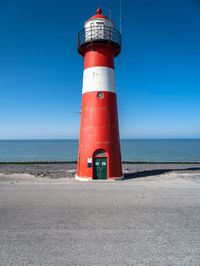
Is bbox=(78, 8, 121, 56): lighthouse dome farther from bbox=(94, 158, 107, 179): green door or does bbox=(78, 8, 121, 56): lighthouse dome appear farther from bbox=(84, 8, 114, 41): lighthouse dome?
bbox=(94, 158, 107, 179): green door

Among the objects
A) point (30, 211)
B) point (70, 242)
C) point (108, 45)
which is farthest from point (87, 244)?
point (108, 45)

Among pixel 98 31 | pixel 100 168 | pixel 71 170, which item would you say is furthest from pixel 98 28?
pixel 71 170

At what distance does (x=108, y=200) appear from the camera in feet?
29.4

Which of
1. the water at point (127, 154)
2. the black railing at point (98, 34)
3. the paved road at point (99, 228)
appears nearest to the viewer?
the paved road at point (99, 228)

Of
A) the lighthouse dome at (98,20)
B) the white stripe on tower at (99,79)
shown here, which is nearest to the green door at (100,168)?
the white stripe on tower at (99,79)

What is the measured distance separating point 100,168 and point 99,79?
656cm

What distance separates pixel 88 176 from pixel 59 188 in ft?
10.9

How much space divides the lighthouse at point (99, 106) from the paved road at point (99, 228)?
13.9ft

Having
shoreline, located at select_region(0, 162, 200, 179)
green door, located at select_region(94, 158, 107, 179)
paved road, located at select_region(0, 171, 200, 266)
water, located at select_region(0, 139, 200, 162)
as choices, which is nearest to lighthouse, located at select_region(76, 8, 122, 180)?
green door, located at select_region(94, 158, 107, 179)

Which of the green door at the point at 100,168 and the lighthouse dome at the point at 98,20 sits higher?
the lighthouse dome at the point at 98,20

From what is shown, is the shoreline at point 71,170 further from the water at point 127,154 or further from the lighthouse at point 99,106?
the water at point 127,154

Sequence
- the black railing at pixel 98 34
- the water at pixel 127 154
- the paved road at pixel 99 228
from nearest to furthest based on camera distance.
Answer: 1. the paved road at pixel 99 228
2. the black railing at pixel 98 34
3. the water at pixel 127 154

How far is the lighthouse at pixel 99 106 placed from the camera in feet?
46.9

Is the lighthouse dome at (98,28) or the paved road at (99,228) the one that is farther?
the lighthouse dome at (98,28)
